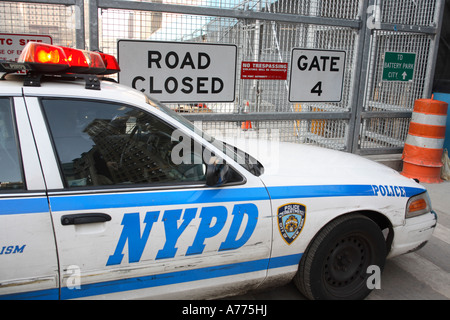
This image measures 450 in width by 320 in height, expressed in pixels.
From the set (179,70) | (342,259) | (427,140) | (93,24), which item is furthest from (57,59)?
(427,140)

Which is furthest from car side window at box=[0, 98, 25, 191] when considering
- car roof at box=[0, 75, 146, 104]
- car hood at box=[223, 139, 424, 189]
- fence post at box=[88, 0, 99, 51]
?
fence post at box=[88, 0, 99, 51]

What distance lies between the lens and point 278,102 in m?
6.39

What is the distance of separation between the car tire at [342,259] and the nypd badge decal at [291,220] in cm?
22

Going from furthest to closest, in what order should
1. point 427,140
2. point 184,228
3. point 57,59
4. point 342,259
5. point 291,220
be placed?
point 427,140 < point 342,259 < point 291,220 < point 184,228 < point 57,59

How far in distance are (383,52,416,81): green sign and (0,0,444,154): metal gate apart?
10 centimetres

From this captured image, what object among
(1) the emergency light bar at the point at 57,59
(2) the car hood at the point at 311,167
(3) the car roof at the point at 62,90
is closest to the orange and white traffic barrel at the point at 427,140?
(2) the car hood at the point at 311,167

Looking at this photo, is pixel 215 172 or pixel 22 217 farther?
pixel 215 172

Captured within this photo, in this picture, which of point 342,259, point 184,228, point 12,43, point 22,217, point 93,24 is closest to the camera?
point 22,217

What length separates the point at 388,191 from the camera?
3.33 meters

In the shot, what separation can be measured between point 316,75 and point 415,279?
11.1 feet

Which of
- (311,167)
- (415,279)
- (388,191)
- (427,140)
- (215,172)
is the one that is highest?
(215,172)

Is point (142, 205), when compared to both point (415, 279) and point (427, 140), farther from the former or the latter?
point (427, 140)
